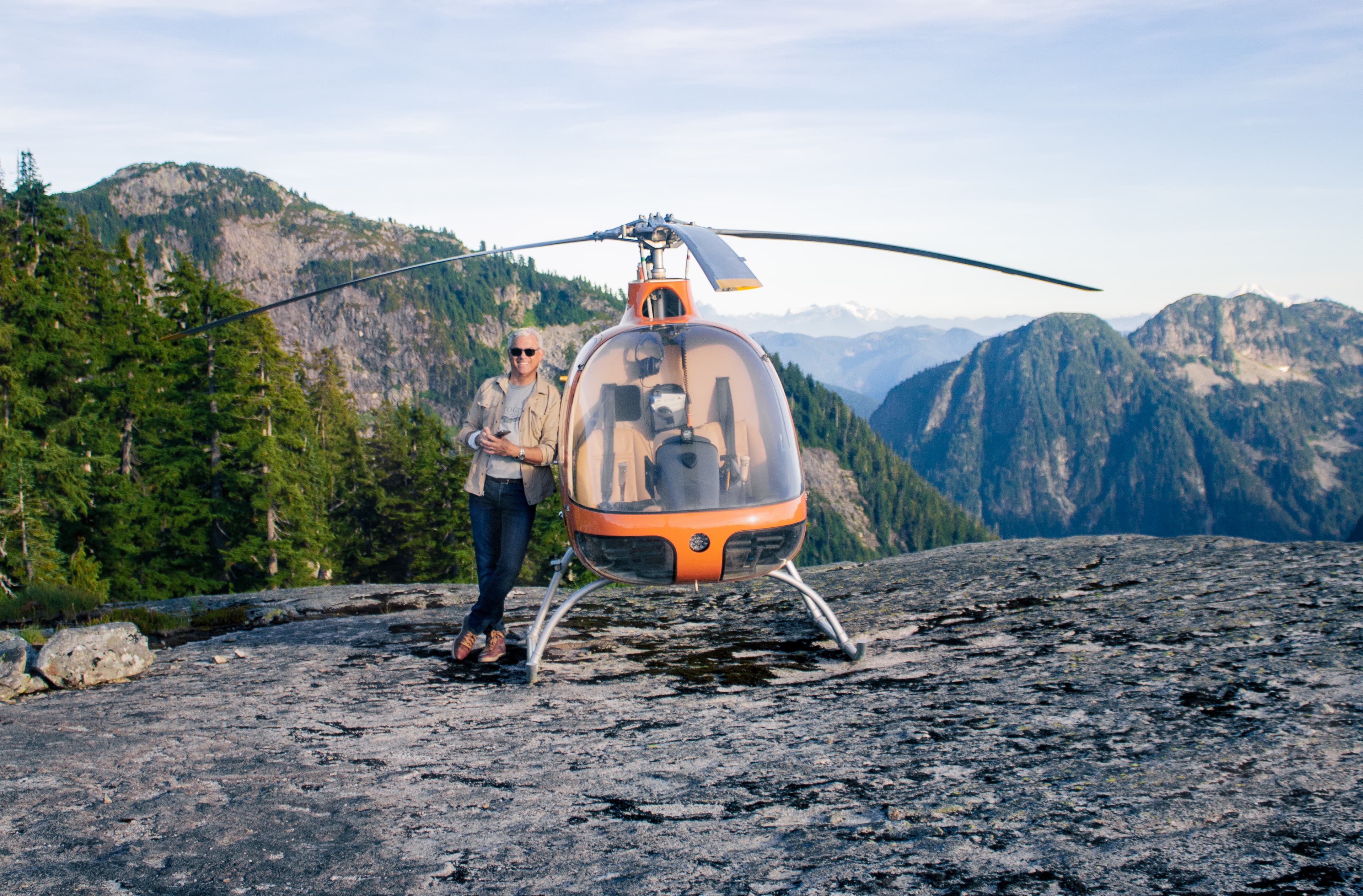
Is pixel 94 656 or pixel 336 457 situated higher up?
pixel 336 457

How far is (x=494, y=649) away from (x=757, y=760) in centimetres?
339

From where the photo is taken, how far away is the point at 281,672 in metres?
7.28

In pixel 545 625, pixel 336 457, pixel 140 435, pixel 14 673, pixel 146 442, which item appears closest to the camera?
pixel 14 673

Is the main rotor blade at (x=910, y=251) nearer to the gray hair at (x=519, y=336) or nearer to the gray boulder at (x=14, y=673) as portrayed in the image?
the gray hair at (x=519, y=336)

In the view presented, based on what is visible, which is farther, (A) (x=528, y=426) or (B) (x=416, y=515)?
(B) (x=416, y=515)

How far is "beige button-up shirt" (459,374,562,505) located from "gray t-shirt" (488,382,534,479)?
3cm

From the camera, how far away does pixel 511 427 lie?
725cm

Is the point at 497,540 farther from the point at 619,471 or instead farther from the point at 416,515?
the point at 416,515

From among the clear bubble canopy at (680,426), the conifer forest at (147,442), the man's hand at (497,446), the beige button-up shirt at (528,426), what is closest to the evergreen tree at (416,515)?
the conifer forest at (147,442)

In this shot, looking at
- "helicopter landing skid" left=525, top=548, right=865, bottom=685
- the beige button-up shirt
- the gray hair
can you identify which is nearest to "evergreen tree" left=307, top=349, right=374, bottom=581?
the beige button-up shirt

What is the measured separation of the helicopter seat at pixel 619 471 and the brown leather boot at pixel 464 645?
2.01m

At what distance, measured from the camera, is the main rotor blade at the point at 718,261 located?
5.70 m

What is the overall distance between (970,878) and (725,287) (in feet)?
12.7

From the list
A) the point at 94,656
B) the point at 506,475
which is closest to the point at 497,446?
the point at 506,475
